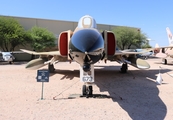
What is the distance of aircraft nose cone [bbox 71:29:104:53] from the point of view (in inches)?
150

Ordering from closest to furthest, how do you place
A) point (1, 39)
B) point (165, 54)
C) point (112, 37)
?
point (112, 37) < point (165, 54) < point (1, 39)


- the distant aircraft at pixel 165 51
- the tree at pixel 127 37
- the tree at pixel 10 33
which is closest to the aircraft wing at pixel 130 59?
the distant aircraft at pixel 165 51

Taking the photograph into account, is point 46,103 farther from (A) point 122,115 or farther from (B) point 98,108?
(A) point 122,115

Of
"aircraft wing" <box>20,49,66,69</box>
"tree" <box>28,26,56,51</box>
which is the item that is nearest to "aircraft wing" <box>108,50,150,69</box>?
"aircraft wing" <box>20,49,66,69</box>

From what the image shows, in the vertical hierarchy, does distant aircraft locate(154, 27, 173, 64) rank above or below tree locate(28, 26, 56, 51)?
below

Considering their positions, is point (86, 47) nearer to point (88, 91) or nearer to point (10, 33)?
point (88, 91)

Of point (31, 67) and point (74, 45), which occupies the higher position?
point (74, 45)

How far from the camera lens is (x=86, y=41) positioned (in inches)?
151

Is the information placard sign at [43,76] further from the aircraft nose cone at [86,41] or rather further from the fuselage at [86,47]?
the aircraft nose cone at [86,41]

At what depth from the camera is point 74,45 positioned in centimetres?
400

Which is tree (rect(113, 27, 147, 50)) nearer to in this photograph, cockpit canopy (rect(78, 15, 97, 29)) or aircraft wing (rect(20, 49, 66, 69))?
aircraft wing (rect(20, 49, 66, 69))

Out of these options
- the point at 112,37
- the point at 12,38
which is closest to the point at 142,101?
the point at 112,37

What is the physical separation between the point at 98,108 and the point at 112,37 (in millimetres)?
3302

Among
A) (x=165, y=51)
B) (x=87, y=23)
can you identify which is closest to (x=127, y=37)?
(x=165, y=51)
